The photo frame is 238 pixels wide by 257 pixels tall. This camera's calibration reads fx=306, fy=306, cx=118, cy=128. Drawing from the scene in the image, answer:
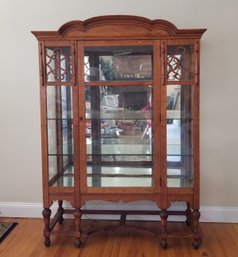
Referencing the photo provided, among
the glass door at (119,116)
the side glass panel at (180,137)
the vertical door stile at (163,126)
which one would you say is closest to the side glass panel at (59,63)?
the glass door at (119,116)

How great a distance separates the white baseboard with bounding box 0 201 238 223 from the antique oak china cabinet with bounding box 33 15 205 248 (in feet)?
1.59

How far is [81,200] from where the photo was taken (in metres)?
2.41

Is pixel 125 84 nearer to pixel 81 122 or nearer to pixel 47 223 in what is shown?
pixel 81 122

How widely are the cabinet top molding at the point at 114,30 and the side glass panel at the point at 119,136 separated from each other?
1.27ft

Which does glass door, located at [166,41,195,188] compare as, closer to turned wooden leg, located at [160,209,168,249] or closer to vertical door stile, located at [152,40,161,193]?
vertical door stile, located at [152,40,161,193]

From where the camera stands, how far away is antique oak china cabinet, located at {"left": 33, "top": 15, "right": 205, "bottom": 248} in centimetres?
227

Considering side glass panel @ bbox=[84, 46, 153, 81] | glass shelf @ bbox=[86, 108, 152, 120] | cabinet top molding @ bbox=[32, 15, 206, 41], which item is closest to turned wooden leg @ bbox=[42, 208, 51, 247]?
glass shelf @ bbox=[86, 108, 152, 120]

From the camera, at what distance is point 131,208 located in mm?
2916

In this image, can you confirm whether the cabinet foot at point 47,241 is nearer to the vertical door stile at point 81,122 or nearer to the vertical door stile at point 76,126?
the vertical door stile at point 76,126

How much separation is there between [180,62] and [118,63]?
0.49 m

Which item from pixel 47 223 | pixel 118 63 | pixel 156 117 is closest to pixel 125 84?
pixel 118 63

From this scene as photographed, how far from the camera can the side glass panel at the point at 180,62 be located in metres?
2.28

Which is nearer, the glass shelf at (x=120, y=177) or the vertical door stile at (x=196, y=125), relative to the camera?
the vertical door stile at (x=196, y=125)

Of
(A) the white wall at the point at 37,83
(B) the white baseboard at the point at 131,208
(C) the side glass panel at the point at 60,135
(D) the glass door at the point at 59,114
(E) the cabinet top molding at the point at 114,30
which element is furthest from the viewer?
(B) the white baseboard at the point at 131,208
